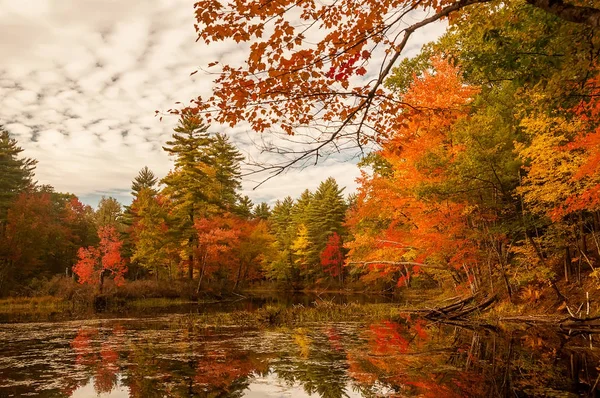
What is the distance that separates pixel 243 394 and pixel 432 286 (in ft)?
112

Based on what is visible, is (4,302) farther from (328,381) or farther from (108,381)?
(328,381)

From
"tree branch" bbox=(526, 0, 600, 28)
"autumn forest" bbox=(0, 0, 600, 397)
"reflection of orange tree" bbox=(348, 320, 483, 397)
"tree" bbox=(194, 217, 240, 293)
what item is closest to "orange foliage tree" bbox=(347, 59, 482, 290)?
"autumn forest" bbox=(0, 0, 600, 397)

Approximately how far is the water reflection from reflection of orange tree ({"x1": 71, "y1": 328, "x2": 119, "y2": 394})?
0.02 metres

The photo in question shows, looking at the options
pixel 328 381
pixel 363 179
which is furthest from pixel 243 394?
pixel 363 179

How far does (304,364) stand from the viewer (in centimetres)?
863

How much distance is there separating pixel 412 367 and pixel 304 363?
221 cm

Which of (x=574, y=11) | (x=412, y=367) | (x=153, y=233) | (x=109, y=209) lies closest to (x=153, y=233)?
(x=153, y=233)

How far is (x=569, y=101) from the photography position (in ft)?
22.9

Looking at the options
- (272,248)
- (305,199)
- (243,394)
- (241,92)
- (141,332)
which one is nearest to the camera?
(241,92)

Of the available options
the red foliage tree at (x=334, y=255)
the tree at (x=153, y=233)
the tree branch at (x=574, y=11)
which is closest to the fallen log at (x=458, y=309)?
the tree branch at (x=574, y=11)

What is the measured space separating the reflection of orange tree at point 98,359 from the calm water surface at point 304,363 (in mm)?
22

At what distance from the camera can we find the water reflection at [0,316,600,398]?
6672 mm

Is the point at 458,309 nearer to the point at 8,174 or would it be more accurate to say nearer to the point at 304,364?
the point at 304,364

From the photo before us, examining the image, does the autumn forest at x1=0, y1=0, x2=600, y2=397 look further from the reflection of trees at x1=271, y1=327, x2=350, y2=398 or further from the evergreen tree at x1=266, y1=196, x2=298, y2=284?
the evergreen tree at x1=266, y1=196, x2=298, y2=284
